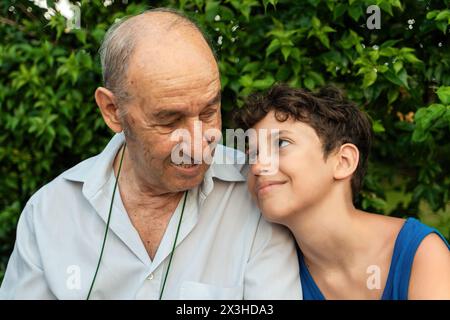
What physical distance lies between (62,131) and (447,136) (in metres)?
1.95

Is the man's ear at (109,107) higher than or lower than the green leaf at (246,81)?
lower

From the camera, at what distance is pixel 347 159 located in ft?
8.64

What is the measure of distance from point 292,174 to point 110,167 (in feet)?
2.68

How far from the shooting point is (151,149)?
254 centimetres

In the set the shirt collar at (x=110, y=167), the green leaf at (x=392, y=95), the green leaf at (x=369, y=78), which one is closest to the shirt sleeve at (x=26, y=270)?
the shirt collar at (x=110, y=167)

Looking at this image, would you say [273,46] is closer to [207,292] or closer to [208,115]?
[208,115]

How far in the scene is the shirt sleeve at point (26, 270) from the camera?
264 cm

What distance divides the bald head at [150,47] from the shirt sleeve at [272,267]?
2.35ft

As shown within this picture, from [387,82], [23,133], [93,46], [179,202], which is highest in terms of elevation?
[93,46]

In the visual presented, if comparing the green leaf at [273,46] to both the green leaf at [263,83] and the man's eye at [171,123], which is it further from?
the man's eye at [171,123]

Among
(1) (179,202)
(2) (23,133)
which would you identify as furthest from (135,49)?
(2) (23,133)

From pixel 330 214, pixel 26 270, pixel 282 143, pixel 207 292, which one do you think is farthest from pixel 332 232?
pixel 26 270

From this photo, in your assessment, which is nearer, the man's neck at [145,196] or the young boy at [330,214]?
the young boy at [330,214]

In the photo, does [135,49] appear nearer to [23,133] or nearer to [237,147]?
[237,147]
